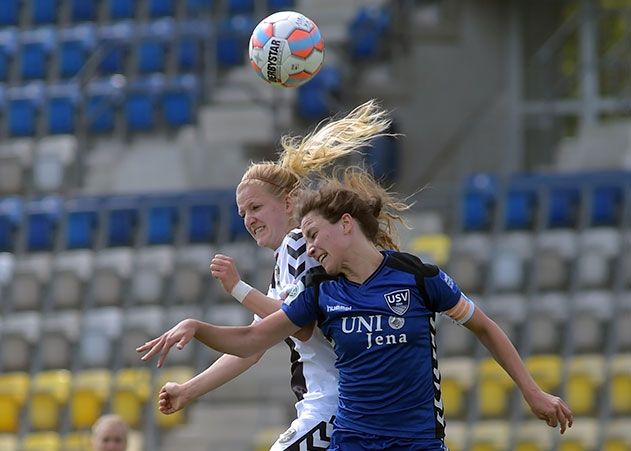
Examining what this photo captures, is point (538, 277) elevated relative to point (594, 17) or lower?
lower

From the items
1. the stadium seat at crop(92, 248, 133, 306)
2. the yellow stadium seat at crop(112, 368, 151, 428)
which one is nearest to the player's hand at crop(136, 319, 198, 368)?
the yellow stadium seat at crop(112, 368, 151, 428)

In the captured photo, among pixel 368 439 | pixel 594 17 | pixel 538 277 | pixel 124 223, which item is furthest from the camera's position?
pixel 594 17

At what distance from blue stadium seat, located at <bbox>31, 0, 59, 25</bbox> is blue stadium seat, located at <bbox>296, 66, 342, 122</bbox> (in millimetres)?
3218

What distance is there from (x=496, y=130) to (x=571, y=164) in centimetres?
144

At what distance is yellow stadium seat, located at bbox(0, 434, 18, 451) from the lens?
38.9ft

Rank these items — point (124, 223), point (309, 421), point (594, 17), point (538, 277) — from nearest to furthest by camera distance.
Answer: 1. point (309, 421)
2. point (538, 277)
3. point (124, 223)
4. point (594, 17)

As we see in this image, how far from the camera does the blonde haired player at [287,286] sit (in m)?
5.41

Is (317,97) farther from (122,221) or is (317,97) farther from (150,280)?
(150,280)

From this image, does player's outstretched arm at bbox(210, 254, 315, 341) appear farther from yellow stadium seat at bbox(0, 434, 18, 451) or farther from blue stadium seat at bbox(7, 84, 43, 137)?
blue stadium seat at bbox(7, 84, 43, 137)

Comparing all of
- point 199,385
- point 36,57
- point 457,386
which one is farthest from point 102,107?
point 199,385

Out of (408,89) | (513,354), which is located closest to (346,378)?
(513,354)

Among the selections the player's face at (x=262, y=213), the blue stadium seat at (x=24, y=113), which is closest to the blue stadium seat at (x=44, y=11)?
the blue stadium seat at (x=24, y=113)

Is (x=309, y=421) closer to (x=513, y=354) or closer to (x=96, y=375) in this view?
(x=513, y=354)

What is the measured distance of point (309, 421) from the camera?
5500 millimetres
